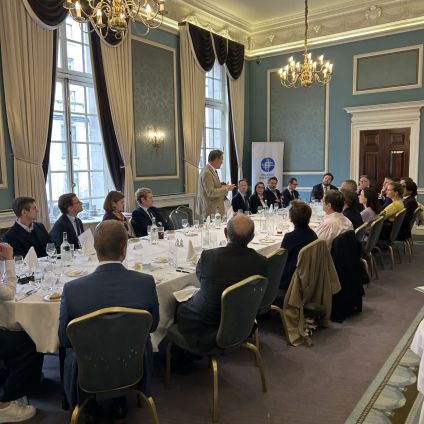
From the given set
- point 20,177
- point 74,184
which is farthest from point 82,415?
point 74,184

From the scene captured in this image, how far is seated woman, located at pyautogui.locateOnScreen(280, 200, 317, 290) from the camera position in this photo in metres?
3.59

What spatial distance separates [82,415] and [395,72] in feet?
27.6

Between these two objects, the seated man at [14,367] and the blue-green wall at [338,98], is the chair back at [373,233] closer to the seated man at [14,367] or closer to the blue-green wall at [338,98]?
the seated man at [14,367]

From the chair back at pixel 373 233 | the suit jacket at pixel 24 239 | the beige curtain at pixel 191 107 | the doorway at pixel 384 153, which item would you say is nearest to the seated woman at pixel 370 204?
the chair back at pixel 373 233

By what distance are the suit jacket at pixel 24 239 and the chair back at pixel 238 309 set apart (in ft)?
7.39

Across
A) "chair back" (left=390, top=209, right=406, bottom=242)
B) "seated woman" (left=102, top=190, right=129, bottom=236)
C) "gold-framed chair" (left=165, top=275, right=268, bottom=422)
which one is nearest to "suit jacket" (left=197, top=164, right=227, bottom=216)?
"seated woman" (left=102, top=190, right=129, bottom=236)

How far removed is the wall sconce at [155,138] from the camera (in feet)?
24.3

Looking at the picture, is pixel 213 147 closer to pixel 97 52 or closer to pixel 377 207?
pixel 97 52

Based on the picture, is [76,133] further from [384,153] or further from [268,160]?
[384,153]

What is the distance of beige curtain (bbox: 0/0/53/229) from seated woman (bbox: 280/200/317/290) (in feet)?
11.9

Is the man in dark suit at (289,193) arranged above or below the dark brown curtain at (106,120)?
below

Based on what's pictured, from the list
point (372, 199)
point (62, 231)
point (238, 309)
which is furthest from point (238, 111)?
point (238, 309)

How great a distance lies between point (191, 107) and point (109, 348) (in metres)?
6.73

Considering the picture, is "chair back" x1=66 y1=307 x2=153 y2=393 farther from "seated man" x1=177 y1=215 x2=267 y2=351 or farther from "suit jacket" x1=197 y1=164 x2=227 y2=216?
"suit jacket" x1=197 y1=164 x2=227 y2=216
